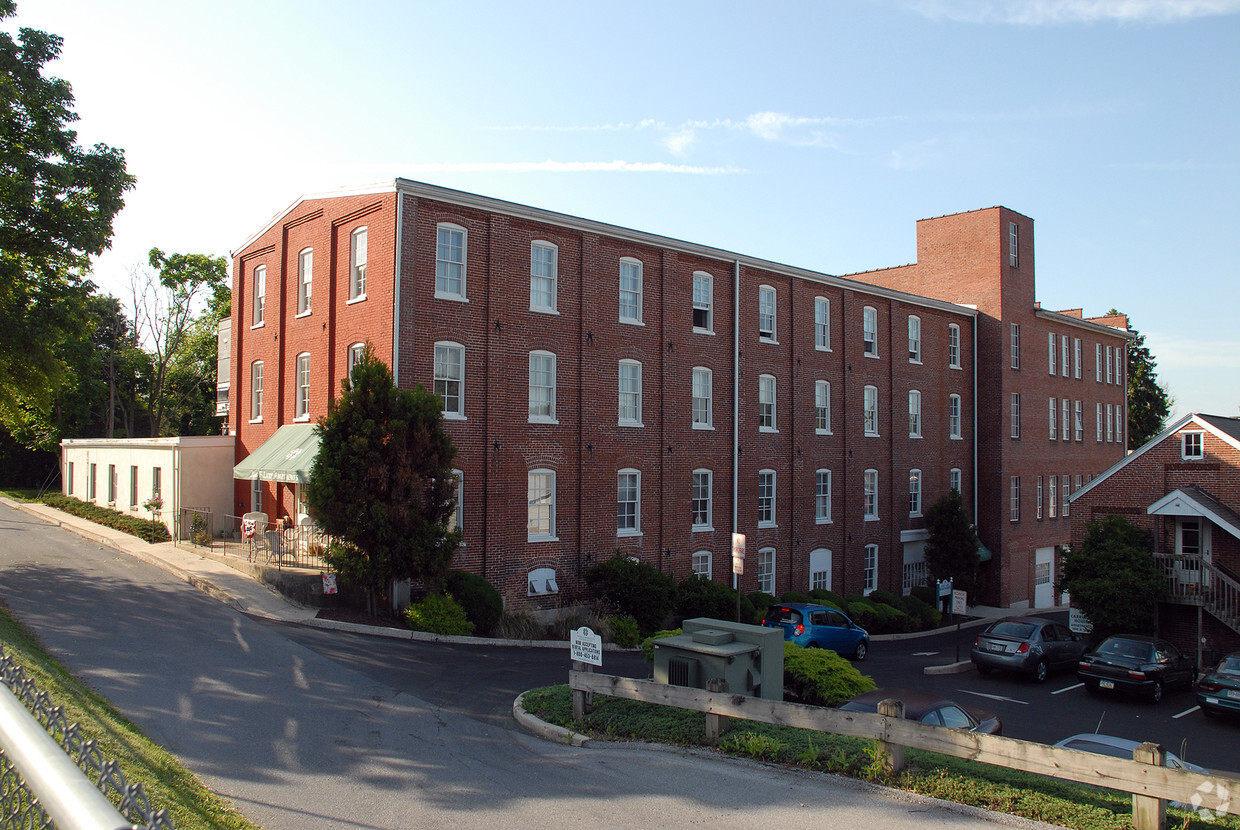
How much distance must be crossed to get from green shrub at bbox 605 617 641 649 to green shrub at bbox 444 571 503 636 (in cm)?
386

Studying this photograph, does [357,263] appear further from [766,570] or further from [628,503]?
[766,570]

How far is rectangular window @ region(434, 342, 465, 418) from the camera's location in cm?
2434

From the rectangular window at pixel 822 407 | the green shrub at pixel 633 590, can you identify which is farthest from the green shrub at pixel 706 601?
the rectangular window at pixel 822 407

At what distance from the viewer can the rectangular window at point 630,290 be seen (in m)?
29.0

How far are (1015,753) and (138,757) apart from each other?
26.7ft

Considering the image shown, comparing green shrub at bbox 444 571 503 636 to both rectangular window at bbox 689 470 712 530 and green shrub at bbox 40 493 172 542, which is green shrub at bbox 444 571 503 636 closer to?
rectangular window at bbox 689 470 712 530

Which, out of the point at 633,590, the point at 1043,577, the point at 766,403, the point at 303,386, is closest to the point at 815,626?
the point at 633,590

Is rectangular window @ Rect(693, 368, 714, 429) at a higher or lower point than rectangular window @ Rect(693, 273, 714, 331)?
lower

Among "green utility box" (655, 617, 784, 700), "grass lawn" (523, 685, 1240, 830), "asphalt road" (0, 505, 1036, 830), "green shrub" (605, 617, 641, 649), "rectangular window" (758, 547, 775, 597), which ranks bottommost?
"green shrub" (605, 617, 641, 649)

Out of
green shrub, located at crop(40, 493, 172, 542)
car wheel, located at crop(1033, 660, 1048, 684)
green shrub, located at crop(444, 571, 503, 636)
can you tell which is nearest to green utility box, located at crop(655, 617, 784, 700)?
green shrub, located at crop(444, 571, 503, 636)

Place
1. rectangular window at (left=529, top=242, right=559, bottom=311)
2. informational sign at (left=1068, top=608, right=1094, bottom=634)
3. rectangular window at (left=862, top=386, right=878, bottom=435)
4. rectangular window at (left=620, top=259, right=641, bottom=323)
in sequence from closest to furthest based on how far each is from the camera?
rectangular window at (left=529, top=242, right=559, bottom=311) → rectangular window at (left=620, top=259, right=641, bottom=323) → informational sign at (left=1068, top=608, right=1094, bottom=634) → rectangular window at (left=862, top=386, right=878, bottom=435)

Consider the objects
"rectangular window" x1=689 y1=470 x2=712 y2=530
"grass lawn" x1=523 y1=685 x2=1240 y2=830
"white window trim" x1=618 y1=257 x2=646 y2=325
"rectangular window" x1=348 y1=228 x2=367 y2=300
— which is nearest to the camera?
"grass lawn" x1=523 y1=685 x2=1240 y2=830

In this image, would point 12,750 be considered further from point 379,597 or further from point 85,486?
point 85,486

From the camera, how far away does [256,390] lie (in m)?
32.6
